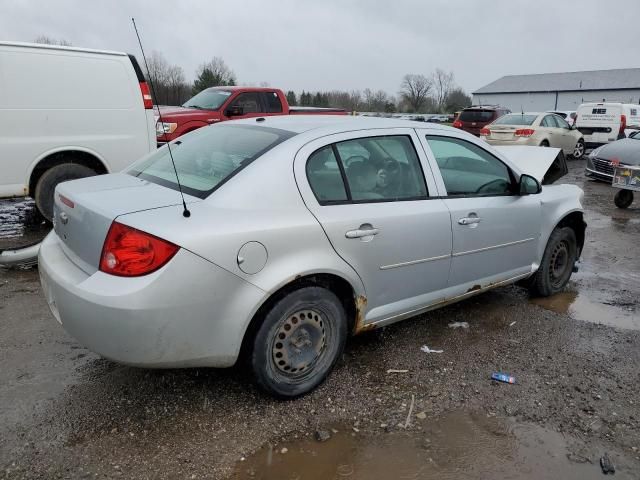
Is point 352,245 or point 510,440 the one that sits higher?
point 352,245

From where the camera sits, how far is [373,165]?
3273 mm

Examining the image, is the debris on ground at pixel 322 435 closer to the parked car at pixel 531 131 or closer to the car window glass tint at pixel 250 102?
the car window glass tint at pixel 250 102

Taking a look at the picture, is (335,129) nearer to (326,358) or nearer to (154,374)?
(326,358)

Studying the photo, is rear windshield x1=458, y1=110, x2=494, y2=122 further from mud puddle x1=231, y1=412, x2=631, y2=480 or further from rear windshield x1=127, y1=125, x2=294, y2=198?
mud puddle x1=231, y1=412, x2=631, y2=480

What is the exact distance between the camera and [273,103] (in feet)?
36.7

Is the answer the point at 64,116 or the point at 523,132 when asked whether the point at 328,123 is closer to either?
the point at 64,116

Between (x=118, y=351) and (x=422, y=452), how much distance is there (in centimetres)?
159

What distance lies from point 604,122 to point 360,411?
61.3ft

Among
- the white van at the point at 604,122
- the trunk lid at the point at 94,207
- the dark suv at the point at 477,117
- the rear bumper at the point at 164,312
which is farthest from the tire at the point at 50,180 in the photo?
the white van at the point at 604,122

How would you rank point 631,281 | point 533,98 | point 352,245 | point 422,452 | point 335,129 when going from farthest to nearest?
point 533,98 → point 631,281 → point 335,129 → point 352,245 → point 422,452

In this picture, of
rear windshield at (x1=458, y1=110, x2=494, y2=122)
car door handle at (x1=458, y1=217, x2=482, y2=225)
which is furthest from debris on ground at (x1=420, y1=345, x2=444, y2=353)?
rear windshield at (x1=458, y1=110, x2=494, y2=122)

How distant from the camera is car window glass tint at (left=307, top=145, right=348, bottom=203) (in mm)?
2920

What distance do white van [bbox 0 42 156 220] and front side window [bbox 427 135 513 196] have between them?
4.39m

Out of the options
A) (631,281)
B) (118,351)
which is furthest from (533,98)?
(118,351)
